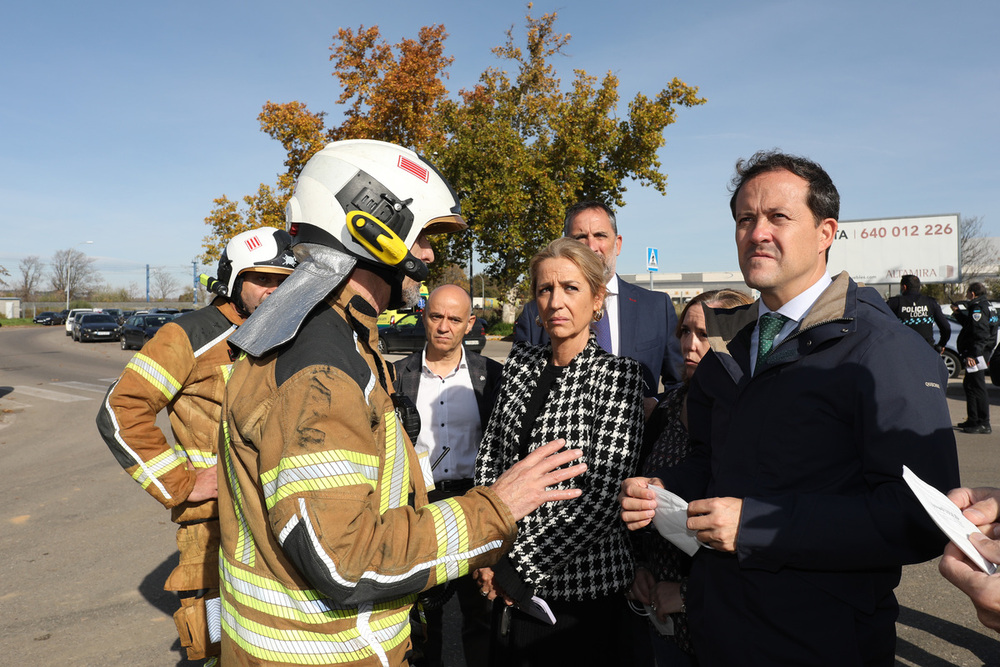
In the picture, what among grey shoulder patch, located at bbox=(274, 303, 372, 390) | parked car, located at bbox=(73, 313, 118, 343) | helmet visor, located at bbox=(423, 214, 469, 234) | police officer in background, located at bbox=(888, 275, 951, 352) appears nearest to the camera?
grey shoulder patch, located at bbox=(274, 303, 372, 390)

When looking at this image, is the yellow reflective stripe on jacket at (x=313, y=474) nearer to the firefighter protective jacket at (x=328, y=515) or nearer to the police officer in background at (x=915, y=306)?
the firefighter protective jacket at (x=328, y=515)

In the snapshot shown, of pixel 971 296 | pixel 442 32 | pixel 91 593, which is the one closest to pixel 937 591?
pixel 91 593

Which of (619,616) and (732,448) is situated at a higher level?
(732,448)

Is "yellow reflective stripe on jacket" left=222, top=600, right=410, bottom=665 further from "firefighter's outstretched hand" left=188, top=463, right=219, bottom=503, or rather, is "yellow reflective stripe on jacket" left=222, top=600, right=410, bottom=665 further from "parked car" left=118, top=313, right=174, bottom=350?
"parked car" left=118, top=313, right=174, bottom=350

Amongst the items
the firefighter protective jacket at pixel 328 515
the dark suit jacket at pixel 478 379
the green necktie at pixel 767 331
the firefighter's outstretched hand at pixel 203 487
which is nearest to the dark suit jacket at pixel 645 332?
the dark suit jacket at pixel 478 379

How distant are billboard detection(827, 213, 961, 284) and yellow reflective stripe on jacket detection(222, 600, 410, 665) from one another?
29309 mm

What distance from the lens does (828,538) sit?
1696 mm

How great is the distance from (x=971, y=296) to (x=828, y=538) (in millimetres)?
10319

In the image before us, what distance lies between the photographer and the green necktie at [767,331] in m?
2.11

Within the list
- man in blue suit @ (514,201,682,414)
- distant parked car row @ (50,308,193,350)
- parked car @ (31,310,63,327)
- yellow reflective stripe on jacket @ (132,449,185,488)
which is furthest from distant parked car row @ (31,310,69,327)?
man in blue suit @ (514,201,682,414)

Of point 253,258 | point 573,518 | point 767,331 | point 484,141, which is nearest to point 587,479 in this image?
point 573,518

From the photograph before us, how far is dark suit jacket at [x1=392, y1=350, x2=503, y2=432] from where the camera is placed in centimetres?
390

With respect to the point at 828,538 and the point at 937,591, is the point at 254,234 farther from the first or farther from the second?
the point at 937,591

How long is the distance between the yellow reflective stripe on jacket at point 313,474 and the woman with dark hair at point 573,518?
3.86ft
